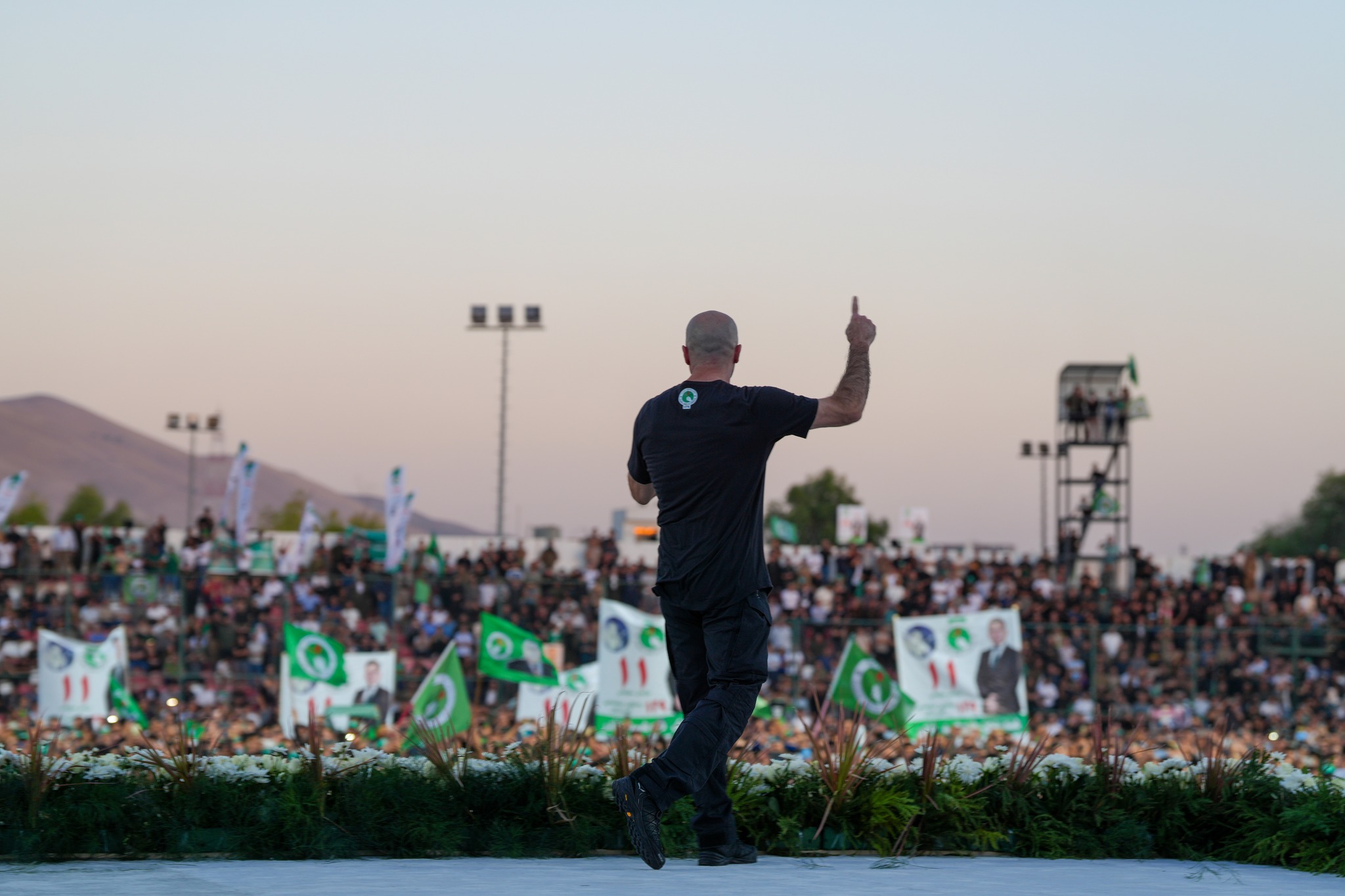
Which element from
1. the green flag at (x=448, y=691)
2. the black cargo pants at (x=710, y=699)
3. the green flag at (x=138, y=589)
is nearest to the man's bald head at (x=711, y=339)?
the black cargo pants at (x=710, y=699)

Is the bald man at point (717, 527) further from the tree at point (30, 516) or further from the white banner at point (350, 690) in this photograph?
the tree at point (30, 516)

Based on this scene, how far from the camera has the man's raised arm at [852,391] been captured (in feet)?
16.0

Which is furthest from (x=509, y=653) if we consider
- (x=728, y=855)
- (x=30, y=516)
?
(x=30, y=516)

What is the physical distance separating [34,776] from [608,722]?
15.1m

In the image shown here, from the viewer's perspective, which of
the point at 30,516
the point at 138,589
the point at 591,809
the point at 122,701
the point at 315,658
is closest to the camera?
the point at 591,809

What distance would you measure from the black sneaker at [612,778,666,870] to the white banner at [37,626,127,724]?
1695 centimetres

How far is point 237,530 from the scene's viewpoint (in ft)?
110

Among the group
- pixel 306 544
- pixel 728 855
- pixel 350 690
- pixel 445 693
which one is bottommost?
pixel 350 690

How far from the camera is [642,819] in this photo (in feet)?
15.2

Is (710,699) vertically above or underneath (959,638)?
above

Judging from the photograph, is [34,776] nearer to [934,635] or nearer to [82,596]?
[934,635]

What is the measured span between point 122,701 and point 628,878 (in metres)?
17.0

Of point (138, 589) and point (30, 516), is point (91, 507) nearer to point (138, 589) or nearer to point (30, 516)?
point (30, 516)

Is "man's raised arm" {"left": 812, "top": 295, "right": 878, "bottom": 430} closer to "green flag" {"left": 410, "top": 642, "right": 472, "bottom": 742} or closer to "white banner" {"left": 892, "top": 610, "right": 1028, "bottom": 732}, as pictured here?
"green flag" {"left": 410, "top": 642, "right": 472, "bottom": 742}
